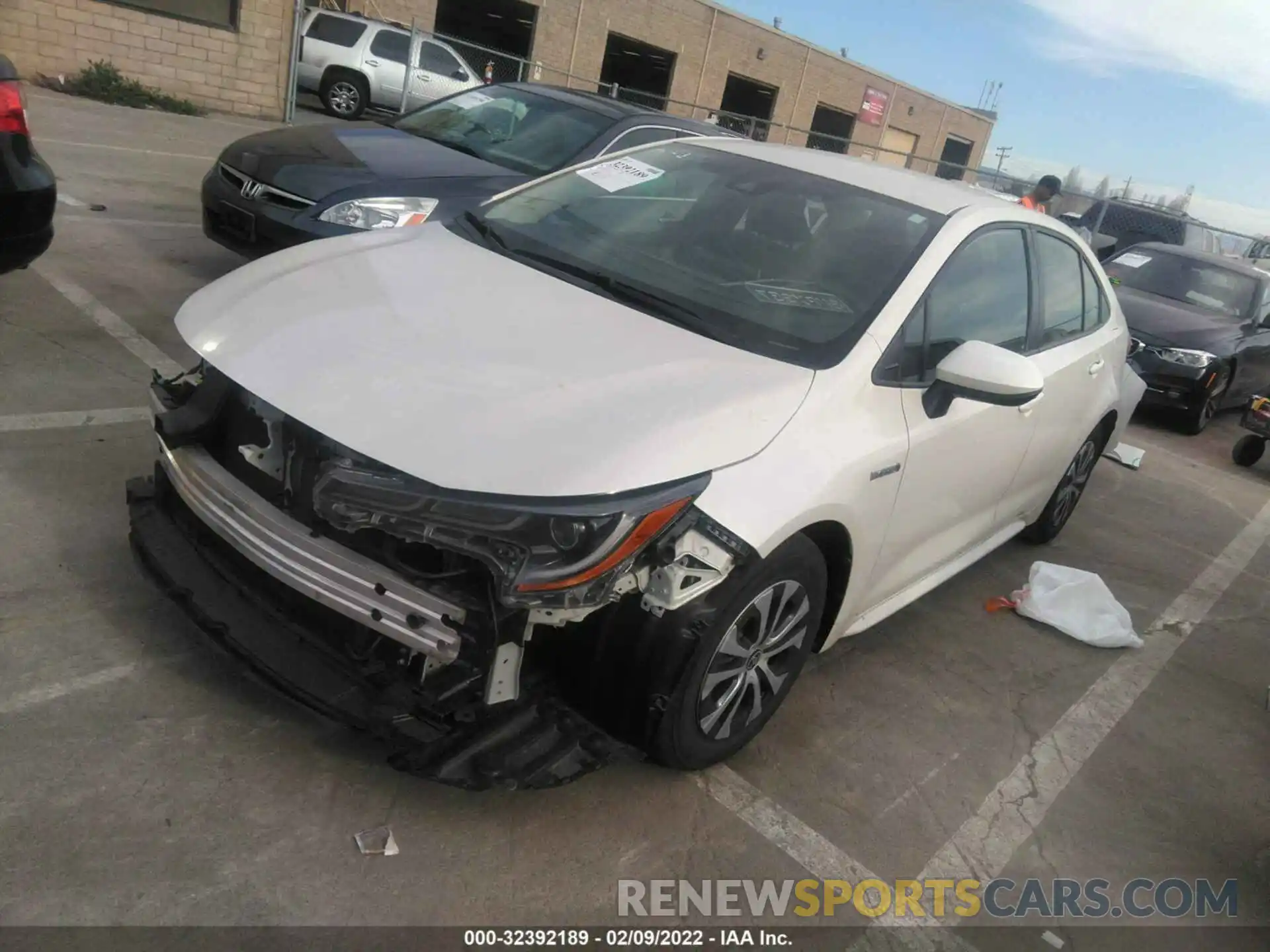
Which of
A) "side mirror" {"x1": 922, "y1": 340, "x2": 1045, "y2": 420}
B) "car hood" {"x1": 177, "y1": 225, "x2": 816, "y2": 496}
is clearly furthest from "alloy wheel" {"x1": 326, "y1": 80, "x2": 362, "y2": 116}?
"side mirror" {"x1": 922, "y1": 340, "x2": 1045, "y2": 420}

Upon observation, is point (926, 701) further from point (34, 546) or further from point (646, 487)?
point (34, 546)

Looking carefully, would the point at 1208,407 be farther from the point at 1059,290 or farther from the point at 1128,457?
the point at 1059,290

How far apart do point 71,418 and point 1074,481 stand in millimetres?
4841

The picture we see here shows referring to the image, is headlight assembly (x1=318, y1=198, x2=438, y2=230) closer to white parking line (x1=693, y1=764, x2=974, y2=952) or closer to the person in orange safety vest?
white parking line (x1=693, y1=764, x2=974, y2=952)

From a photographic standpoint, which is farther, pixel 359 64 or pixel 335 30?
pixel 335 30

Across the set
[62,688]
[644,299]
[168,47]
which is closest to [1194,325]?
[644,299]

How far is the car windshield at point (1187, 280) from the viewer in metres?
10.2

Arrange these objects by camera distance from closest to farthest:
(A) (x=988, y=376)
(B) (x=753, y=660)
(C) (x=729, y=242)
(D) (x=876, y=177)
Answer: (B) (x=753, y=660) < (A) (x=988, y=376) < (C) (x=729, y=242) < (D) (x=876, y=177)

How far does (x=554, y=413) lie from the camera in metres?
2.43

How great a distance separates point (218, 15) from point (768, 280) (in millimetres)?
13414

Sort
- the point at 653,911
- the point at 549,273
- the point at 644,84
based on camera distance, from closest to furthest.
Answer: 1. the point at 653,911
2. the point at 549,273
3. the point at 644,84

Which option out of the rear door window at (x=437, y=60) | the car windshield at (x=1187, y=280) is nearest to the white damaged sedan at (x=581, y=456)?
the car windshield at (x=1187, y=280)

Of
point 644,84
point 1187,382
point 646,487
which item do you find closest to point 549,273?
point 646,487

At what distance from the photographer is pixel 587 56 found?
27.2 metres
